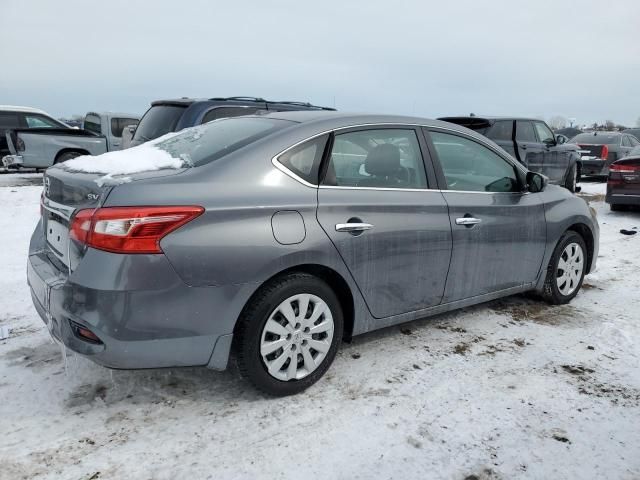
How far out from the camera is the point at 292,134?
294 cm

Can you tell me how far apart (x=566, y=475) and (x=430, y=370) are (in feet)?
3.39

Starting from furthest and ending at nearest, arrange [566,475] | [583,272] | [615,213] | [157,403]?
[615,213] < [583,272] < [157,403] < [566,475]

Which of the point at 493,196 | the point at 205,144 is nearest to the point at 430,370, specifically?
the point at 493,196

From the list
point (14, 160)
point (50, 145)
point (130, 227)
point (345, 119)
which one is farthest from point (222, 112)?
point (14, 160)

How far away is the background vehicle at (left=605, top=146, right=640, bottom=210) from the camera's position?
29.0 ft

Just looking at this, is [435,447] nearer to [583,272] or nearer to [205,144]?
[205,144]

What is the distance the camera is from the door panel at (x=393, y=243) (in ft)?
9.61

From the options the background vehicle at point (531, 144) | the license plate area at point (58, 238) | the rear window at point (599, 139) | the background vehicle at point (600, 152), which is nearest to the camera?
the license plate area at point (58, 238)

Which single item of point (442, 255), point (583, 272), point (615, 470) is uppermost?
point (442, 255)

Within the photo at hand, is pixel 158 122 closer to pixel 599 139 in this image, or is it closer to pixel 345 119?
pixel 345 119

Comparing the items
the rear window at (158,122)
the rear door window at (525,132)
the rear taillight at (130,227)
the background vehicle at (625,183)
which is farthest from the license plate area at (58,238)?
the rear door window at (525,132)

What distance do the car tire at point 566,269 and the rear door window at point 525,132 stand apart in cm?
618

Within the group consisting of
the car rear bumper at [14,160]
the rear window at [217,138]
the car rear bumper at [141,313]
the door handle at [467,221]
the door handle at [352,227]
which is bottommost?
the car rear bumper at [141,313]

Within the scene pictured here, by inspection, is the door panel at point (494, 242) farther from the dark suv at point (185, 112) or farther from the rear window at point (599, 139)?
the rear window at point (599, 139)
